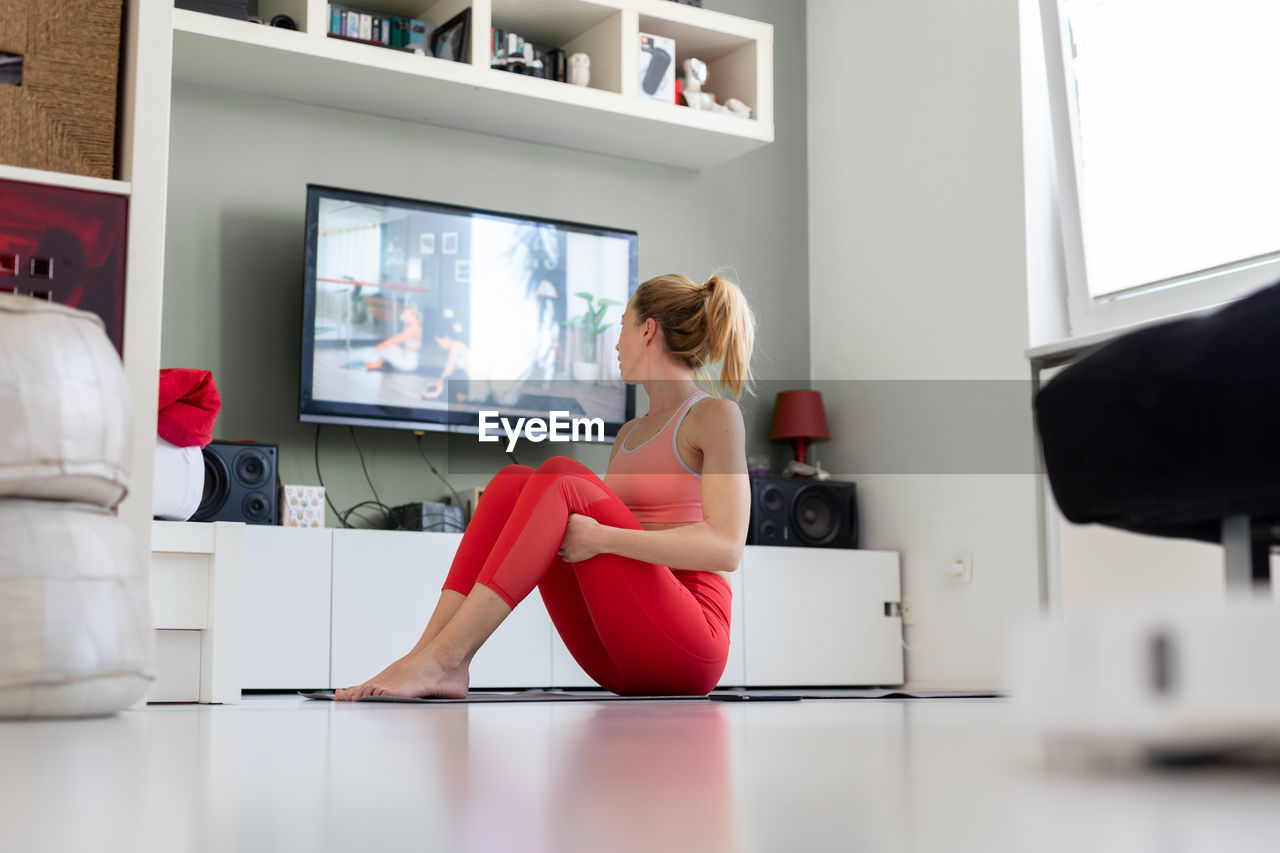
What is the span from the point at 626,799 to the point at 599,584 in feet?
6.46

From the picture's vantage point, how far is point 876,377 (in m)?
5.08

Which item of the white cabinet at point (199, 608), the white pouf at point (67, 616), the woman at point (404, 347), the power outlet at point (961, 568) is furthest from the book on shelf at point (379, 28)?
the white pouf at point (67, 616)

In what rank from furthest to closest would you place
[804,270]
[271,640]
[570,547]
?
[804,270], [271,640], [570,547]

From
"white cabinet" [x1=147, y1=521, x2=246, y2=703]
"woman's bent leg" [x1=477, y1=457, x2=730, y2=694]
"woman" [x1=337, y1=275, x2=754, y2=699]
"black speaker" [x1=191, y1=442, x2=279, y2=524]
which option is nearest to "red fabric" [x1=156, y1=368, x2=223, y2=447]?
"black speaker" [x1=191, y1=442, x2=279, y2=524]

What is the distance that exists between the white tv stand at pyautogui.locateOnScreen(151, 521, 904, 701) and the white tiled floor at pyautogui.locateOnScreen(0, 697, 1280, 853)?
288 cm

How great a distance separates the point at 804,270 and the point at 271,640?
280cm

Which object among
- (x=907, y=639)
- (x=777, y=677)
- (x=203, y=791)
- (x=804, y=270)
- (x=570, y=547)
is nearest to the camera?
(x=203, y=791)

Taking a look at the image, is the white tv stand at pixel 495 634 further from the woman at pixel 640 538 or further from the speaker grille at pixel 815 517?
the woman at pixel 640 538

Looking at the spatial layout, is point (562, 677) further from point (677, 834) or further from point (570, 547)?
point (677, 834)

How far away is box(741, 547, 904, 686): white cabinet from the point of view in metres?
4.53

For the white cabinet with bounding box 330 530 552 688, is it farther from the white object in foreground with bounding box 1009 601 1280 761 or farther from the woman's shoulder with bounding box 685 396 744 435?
the white object in foreground with bounding box 1009 601 1280 761

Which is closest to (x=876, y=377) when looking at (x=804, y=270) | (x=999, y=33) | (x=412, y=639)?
A: (x=804, y=270)

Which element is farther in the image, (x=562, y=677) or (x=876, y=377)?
(x=876, y=377)

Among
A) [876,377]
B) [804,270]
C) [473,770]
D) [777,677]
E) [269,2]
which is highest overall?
[269,2]
